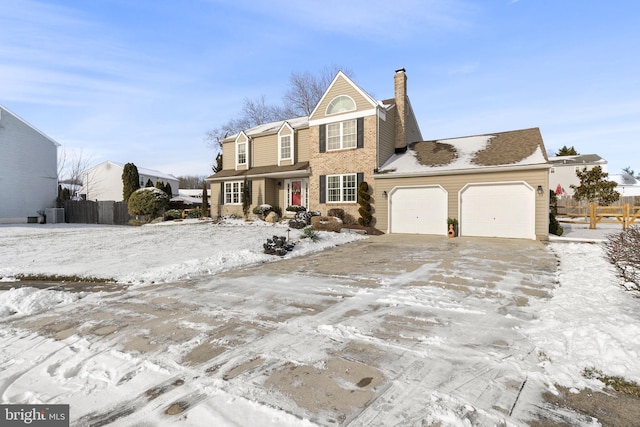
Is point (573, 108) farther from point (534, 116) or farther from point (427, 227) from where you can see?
point (427, 227)

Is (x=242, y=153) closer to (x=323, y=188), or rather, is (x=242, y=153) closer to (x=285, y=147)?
(x=285, y=147)

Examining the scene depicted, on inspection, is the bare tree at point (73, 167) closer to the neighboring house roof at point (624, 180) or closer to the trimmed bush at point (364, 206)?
the trimmed bush at point (364, 206)

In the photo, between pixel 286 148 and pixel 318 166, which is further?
pixel 286 148

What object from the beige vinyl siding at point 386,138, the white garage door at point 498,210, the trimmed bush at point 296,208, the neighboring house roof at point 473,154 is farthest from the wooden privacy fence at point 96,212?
the white garage door at point 498,210

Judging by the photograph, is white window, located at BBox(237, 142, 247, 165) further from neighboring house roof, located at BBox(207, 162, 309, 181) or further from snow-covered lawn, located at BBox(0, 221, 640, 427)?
snow-covered lawn, located at BBox(0, 221, 640, 427)

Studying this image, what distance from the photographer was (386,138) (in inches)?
663

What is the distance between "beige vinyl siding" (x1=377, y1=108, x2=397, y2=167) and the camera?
16172mm

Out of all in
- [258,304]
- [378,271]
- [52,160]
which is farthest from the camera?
[52,160]

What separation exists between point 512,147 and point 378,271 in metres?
11.3

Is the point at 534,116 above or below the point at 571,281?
above

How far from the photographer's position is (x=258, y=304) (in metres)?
4.85

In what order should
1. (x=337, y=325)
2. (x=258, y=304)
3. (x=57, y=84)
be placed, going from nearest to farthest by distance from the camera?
(x=337, y=325), (x=258, y=304), (x=57, y=84)

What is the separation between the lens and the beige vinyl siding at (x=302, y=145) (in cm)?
1919

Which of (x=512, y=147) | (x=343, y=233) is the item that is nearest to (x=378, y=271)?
(x=343, y=233)
